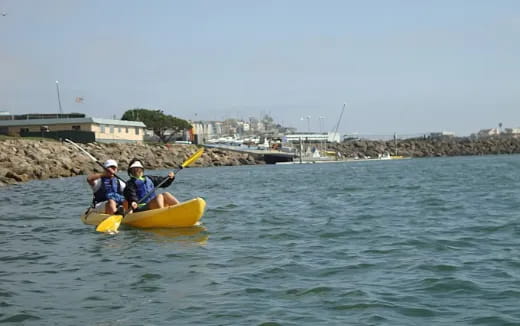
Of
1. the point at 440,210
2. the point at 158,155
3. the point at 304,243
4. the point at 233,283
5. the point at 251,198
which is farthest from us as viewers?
the point at 158,155

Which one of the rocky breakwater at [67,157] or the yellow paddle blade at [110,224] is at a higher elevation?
the rocky breakwater at [67,157]

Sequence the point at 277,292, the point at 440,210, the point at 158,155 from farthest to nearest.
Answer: the point at 158,155 → the point at 440,210 → the point at 277,292

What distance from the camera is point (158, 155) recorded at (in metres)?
72.7

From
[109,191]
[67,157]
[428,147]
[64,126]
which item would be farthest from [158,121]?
[109,191]

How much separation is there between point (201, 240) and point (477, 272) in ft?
19.5

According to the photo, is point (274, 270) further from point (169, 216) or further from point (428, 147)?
point (428, 147)

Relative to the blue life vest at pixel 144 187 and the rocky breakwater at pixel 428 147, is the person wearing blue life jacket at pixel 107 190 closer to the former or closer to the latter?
the blue life vest at pixel 144 187

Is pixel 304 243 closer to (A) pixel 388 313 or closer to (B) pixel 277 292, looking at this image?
(B) pixel 277 292

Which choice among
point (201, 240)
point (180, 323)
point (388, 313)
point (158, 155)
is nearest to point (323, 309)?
point (388, 313)

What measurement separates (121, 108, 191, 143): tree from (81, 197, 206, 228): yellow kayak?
87.6 meters

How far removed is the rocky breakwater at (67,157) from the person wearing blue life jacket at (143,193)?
23.3 meters

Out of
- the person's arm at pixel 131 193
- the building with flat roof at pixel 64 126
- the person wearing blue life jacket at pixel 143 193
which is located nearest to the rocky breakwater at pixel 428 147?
the building with flat roof at pixel 64 126

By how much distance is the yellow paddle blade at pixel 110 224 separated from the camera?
590 inches

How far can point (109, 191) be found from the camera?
16516 millimetres
